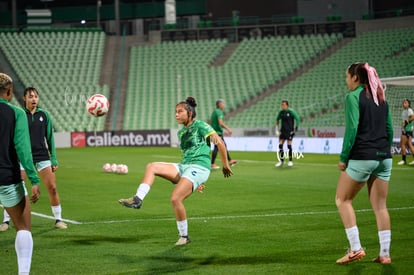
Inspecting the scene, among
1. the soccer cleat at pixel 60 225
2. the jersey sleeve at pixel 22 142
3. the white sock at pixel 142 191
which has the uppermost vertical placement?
the jersey sleeve at pixel 22 142

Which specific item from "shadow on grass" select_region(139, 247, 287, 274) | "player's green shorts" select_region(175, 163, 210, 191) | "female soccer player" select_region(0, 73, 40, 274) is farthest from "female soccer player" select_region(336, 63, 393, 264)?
"female soccer player" select_region(0, 73, 40, 274)

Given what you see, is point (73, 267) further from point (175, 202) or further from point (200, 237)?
point (200, 237)

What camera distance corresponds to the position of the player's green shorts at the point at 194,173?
36.9 feet

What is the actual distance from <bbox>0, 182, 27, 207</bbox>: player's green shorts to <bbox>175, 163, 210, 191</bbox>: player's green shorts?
3.43m

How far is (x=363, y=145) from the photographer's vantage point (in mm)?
9070

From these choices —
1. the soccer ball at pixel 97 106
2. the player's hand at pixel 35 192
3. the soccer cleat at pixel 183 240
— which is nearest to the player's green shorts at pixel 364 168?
the soccer cleat at pixel 183 240

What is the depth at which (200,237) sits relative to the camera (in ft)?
39.4

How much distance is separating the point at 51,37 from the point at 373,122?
52.9 meters

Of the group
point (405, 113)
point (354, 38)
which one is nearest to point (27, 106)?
point (405, 113)

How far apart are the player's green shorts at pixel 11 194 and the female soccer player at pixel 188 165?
304 centimetres

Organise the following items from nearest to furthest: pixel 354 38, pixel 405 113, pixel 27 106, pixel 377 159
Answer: pixel 377 159, pixel 27 106, pixel 405 113, pixel 354 38

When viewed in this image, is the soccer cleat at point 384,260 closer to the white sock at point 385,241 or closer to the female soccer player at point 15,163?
the white sock at point 385,241

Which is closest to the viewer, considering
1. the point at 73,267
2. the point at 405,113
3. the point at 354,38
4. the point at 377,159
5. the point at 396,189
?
the point at 377,159

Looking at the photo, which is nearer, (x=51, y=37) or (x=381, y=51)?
(x=381, y=51)
